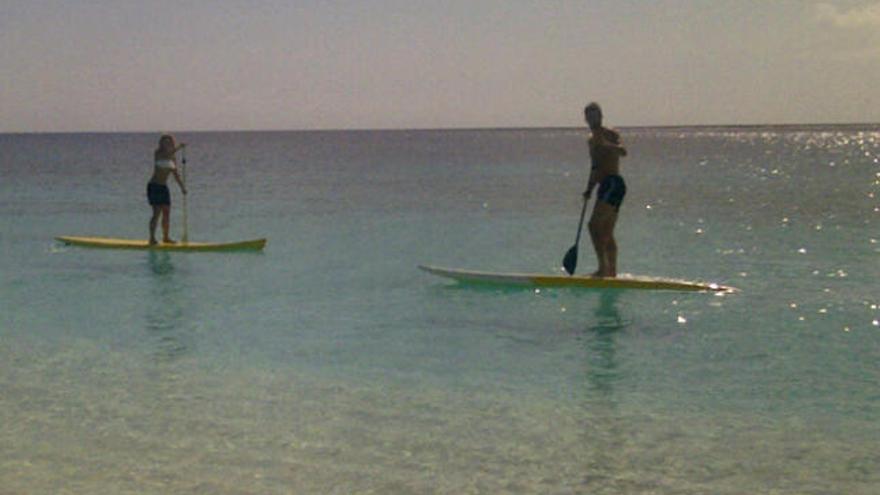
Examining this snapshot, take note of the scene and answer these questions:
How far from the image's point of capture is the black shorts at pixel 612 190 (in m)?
13.6

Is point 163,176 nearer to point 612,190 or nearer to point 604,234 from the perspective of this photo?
point 604,234

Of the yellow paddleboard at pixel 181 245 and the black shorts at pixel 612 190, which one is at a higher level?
the black shorts at pixel 612 190

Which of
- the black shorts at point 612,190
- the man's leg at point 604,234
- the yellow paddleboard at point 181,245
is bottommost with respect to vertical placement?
the yellow paddleboard at point 181,245

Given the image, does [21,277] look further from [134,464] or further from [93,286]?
[134,464]

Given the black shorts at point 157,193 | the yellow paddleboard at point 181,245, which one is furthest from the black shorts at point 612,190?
the black shorts at point 157,193

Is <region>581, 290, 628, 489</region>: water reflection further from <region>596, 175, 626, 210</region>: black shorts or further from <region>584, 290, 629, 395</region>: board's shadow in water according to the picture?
<region>596, 175, 626, 210</region>: black shorts

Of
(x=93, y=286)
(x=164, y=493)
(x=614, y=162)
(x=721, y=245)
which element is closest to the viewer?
(x=164, y=493)

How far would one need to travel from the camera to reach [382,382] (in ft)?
31.1

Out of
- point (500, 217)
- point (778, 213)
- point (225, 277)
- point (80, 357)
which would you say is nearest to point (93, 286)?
point (225, 277)

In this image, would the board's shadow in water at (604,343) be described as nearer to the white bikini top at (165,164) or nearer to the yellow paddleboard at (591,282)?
the yellow paddleboard at (591,282)

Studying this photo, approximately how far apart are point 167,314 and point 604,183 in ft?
18.3

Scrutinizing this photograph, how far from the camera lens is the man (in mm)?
13258

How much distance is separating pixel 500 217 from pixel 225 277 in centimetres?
1494

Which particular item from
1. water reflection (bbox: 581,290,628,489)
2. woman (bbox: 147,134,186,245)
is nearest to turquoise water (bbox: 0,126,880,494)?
water reflection (bbox: 581,290,628,489)
